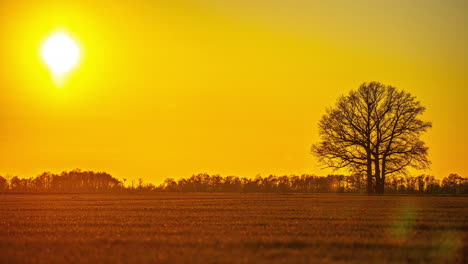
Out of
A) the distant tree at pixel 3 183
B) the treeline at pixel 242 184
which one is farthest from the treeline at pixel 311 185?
the distant tree at pixel 3 183

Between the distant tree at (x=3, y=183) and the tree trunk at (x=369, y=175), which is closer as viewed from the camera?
the tree trunk at (x=369, y=175)

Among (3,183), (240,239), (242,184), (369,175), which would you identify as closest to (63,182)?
(3,183)

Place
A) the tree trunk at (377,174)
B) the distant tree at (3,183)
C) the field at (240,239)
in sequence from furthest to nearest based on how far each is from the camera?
1. the distant tree at (3,183)
2. the tree trunk at (377,174)
3. the field at (240,239)

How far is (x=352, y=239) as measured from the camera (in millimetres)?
16312

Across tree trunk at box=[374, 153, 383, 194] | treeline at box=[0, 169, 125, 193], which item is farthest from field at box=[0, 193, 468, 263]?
treeline at box=[0, 169, 125, 193]

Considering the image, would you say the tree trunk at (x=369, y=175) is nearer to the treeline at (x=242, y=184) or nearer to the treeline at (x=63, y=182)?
the treeline at (x=242, y=184)

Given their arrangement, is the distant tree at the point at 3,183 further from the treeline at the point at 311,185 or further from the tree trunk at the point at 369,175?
the tree trunk at the point at 369,175

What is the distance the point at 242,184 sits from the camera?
3253 inches

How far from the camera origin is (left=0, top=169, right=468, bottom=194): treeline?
63.3m

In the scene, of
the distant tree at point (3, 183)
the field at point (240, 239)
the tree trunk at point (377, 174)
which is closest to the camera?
the field at point (240, 239)

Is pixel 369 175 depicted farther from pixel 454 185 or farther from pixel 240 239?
pixel 240 239

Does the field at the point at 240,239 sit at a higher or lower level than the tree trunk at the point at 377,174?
lower

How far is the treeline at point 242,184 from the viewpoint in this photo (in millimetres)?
63334

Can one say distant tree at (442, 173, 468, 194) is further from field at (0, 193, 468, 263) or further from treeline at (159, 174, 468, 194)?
field at (0, 193, 468, 263)
